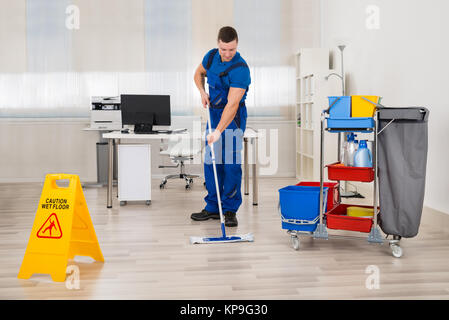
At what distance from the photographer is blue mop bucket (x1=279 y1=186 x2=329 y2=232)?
10.4 feet

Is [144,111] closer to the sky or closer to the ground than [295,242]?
closer to the sky

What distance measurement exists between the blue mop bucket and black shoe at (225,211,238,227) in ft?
2.49

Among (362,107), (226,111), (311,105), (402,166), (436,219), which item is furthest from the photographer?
(311,105)

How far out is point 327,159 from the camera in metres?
5.83

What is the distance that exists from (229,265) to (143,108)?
2.32m

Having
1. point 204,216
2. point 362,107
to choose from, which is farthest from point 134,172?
point 362,107

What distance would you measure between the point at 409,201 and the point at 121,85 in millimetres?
4582

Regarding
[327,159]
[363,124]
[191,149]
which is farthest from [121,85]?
[363,124]

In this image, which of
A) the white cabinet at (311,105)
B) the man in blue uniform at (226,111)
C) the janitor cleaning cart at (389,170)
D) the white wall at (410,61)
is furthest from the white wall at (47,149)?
the janitor cleaning cart at (389,170)

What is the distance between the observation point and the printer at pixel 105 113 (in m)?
5.98

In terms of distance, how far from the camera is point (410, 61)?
4191 millimetres

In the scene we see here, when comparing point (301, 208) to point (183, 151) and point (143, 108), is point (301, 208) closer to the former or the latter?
point (143, 108)

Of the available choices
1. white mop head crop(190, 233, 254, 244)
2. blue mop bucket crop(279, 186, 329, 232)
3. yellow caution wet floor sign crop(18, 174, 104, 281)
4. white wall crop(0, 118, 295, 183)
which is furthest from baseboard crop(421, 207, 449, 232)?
white wall crop(0, 118, 295, 183)

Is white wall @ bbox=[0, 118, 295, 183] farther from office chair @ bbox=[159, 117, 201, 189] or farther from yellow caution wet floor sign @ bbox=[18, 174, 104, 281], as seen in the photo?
yellow caution wet floor sign @ bbox=[18, 174, 104, 281]
